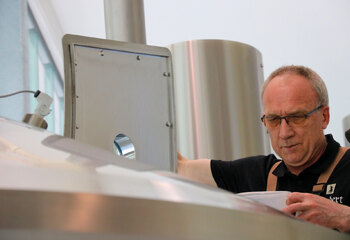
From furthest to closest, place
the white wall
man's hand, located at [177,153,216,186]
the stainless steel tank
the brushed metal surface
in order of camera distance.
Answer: the white wall < the stainless steel tank < man's hand, located at [177,153,216,186] < the brushed metal surface

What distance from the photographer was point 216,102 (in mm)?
2377

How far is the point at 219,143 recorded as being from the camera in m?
2.35

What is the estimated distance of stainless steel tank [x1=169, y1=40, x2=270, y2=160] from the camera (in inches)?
92.5

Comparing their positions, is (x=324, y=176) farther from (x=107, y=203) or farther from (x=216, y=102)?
(x=107, y=203)

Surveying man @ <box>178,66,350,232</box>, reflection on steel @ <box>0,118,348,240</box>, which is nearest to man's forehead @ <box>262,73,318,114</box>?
man @ <box>178,66,350,232</box>

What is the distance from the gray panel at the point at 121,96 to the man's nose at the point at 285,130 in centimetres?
36

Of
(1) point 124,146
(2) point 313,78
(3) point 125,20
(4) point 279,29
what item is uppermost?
(4) point 279,29

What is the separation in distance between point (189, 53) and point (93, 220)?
2.08 meters

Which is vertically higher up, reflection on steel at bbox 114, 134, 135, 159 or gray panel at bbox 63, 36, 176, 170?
gray panel at bbox 63, 36, 176, 170

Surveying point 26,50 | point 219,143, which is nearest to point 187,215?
point 219,143

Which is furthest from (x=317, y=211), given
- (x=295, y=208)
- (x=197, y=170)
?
(x=197, y=170)

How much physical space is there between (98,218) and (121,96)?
90 cm

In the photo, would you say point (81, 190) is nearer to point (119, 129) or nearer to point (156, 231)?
point (156, 231)

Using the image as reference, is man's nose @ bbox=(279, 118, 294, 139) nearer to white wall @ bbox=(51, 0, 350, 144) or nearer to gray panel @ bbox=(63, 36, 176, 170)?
gray panel @ bbox=(63, 36, 176, 170)
